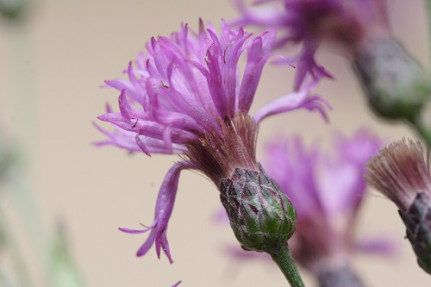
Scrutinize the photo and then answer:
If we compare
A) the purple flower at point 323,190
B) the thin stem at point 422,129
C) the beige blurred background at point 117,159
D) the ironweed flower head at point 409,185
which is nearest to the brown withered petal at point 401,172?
the ironweed flower head at point 409,185

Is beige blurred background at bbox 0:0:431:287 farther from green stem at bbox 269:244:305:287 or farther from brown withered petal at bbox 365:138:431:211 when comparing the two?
green stem at bbox 269:244:305:287

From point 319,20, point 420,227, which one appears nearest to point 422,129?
point 319,20

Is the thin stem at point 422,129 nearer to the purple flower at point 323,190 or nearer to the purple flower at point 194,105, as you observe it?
the purple flower at point 323,190

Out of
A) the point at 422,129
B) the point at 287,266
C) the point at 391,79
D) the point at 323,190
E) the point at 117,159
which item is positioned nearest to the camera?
the point at 287,266

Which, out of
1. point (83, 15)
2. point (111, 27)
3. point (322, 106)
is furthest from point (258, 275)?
point (322, 106)

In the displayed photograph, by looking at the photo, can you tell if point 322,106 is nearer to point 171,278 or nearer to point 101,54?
point 171,278

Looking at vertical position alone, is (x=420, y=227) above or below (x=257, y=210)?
below

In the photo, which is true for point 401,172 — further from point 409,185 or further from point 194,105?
point 194,105
